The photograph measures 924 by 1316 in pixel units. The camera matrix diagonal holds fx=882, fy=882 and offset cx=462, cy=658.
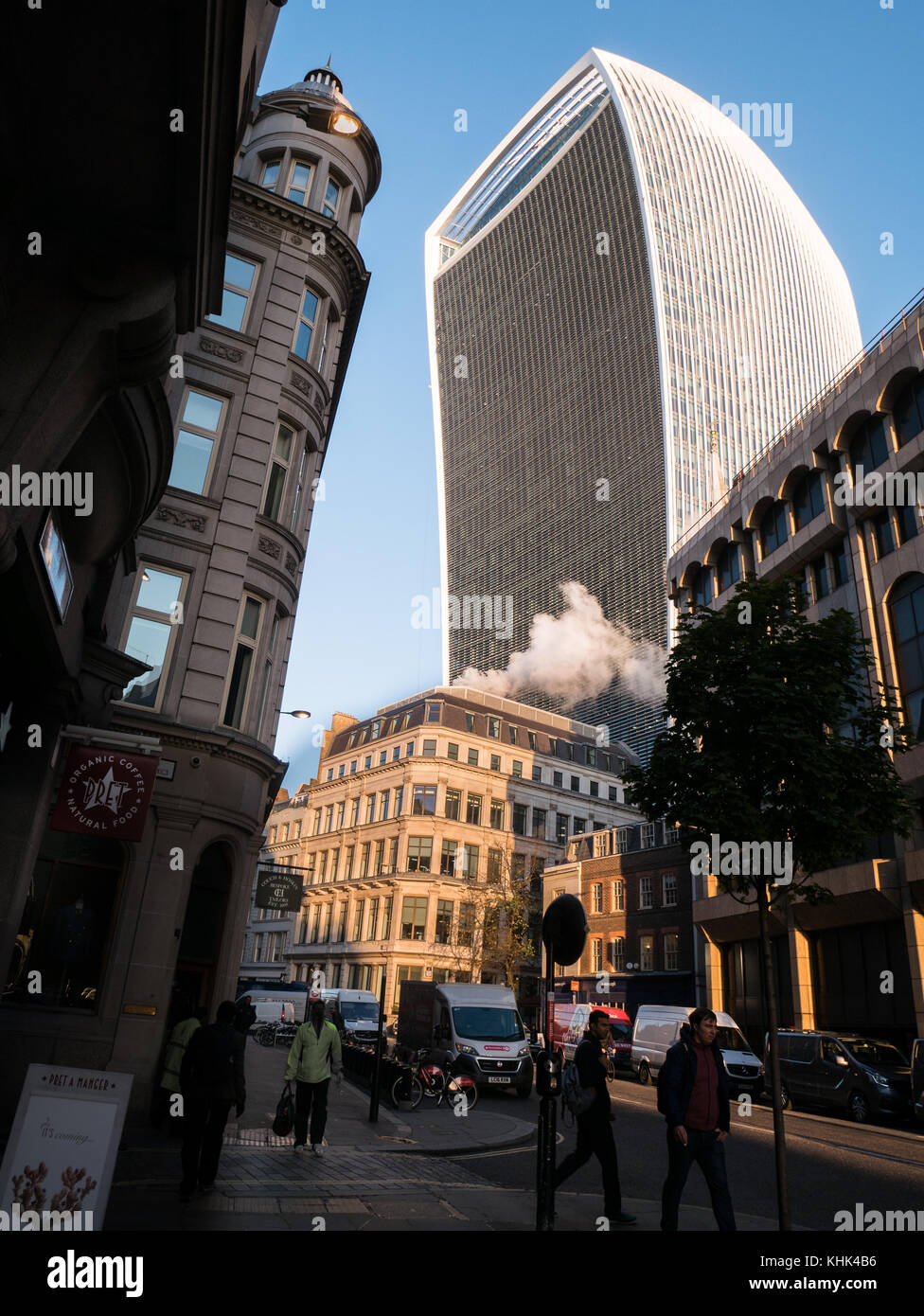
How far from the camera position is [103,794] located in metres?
11.7

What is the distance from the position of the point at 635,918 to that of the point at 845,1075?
103 ft

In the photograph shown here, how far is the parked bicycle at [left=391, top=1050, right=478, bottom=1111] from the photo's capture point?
Result: 19141mm

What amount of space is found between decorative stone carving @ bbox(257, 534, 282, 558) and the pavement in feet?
34.7

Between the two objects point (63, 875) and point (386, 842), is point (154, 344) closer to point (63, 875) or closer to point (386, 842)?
point (63, 875)

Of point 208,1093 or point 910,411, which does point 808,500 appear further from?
point 208,1093

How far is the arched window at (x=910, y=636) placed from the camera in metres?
29.8

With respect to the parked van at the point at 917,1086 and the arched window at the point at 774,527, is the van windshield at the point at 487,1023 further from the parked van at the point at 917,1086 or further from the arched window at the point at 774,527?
the arched window at the point at 774,527

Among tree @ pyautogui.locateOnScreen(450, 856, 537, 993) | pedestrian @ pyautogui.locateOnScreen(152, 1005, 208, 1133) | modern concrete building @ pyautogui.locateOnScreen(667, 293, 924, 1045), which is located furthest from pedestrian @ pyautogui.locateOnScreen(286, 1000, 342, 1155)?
tree @ pyautogui.locateOnScreen(450, 856, 537, 993)

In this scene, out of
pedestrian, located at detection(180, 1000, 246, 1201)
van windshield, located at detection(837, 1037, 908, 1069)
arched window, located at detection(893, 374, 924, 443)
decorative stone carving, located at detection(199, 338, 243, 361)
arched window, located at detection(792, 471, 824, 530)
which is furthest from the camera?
arched window, located at detection(792, 471, 824, 530)

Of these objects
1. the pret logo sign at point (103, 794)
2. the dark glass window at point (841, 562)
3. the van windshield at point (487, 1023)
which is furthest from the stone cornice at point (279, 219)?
the dark glass window at point (841, 562)

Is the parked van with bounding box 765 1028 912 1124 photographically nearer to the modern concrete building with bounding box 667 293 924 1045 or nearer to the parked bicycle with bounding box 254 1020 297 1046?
the modern concrete building with bounding box 667 293 924 1045

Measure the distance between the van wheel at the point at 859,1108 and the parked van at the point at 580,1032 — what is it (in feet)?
31.4

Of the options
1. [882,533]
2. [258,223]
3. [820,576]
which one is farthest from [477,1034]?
[820,576]
